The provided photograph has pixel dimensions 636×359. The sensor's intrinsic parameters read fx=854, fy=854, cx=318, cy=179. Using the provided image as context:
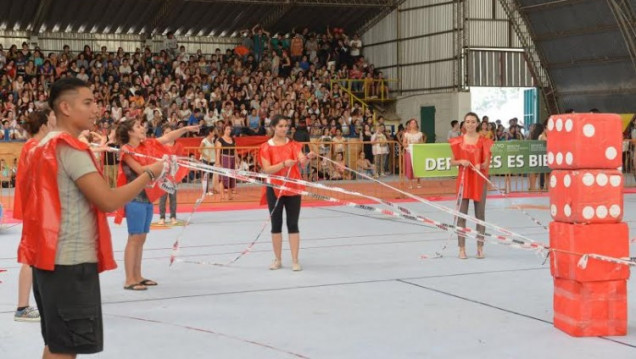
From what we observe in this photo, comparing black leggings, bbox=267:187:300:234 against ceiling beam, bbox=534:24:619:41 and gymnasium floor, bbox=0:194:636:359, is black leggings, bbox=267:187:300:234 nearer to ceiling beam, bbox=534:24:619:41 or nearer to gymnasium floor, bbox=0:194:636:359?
A: gymnasium floor, bbox=0:194:636:359

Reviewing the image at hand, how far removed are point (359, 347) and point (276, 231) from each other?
351cm

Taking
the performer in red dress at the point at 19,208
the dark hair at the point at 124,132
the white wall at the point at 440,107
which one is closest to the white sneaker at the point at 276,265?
the dark hair at the point at 124,132

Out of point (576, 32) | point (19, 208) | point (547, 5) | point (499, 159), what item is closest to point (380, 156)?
point (499, 159)

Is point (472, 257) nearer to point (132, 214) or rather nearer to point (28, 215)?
point (132, 214)

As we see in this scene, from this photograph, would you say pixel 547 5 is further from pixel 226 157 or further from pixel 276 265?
pixel 276 265

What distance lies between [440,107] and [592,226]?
27746mm

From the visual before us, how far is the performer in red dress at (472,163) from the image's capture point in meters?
9.94

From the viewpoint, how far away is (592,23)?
26266mm

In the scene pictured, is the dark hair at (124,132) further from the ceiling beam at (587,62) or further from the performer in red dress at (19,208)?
the ceiling beam at (587,62)

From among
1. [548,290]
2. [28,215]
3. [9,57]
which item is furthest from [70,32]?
[28,215]

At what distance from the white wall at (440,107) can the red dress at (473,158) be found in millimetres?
22319

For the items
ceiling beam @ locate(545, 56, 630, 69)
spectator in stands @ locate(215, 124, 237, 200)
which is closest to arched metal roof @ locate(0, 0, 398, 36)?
ceiling beam @ locate(545, 56, 630, 69)

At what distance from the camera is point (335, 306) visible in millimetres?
7309

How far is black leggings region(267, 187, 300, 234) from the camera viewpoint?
9109 mm
